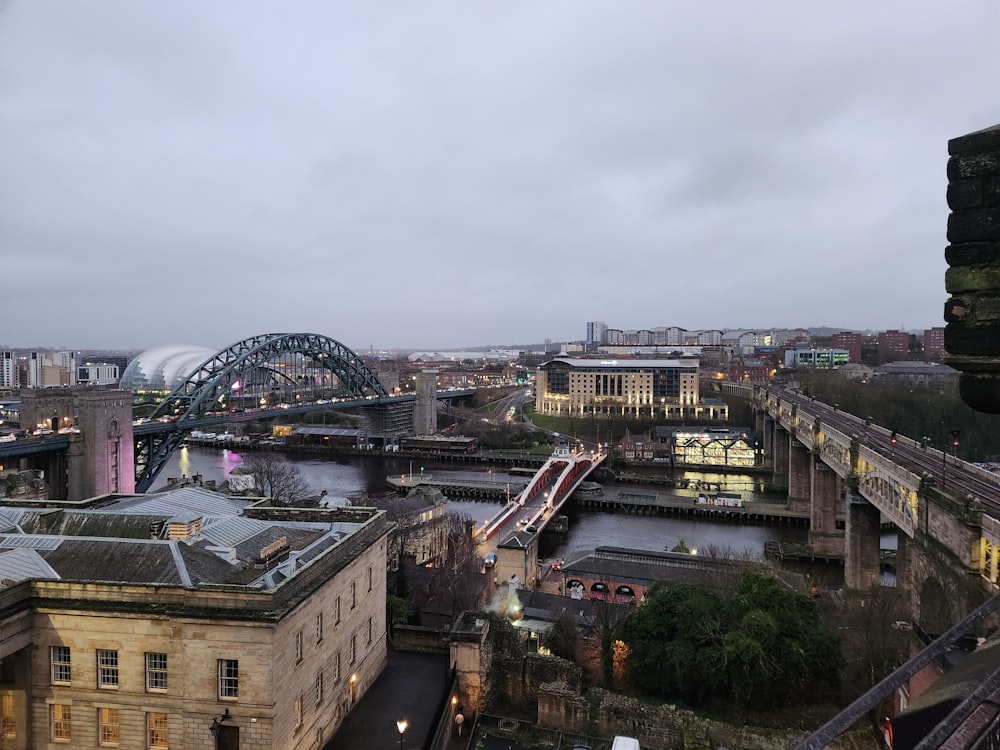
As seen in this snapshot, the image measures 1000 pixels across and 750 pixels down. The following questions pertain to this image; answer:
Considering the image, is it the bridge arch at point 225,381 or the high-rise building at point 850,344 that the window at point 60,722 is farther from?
the high-rise building at point 850,344

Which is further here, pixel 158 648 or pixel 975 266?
pixel 158 648

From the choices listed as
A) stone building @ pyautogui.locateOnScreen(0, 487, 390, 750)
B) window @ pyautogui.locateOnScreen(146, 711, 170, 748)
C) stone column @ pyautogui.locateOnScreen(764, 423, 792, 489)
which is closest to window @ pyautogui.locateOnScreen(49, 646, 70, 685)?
stone building @ pyautogui.locateOnScreen(0, 487, 390, 750)

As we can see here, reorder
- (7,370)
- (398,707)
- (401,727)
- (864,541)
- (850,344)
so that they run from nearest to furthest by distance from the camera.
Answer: (401,727)
(398,707)
(864,541)
(7,370)
(850,344)

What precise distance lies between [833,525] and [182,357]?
69.9m

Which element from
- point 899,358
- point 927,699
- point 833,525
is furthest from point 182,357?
point 899,358

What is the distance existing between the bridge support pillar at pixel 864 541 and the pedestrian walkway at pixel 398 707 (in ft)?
58.3

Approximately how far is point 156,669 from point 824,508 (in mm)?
31233

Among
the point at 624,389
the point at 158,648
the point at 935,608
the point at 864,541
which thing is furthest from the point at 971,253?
the point at 624,389

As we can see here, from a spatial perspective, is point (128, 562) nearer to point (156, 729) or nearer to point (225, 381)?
point (156, 729)

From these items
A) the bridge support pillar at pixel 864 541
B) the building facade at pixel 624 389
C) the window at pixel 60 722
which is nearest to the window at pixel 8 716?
the window at pixel 60 722

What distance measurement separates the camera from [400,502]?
27484 millimetres

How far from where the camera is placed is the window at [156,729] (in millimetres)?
9109

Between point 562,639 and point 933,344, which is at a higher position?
point 933,344

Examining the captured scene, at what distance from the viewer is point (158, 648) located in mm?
9023
